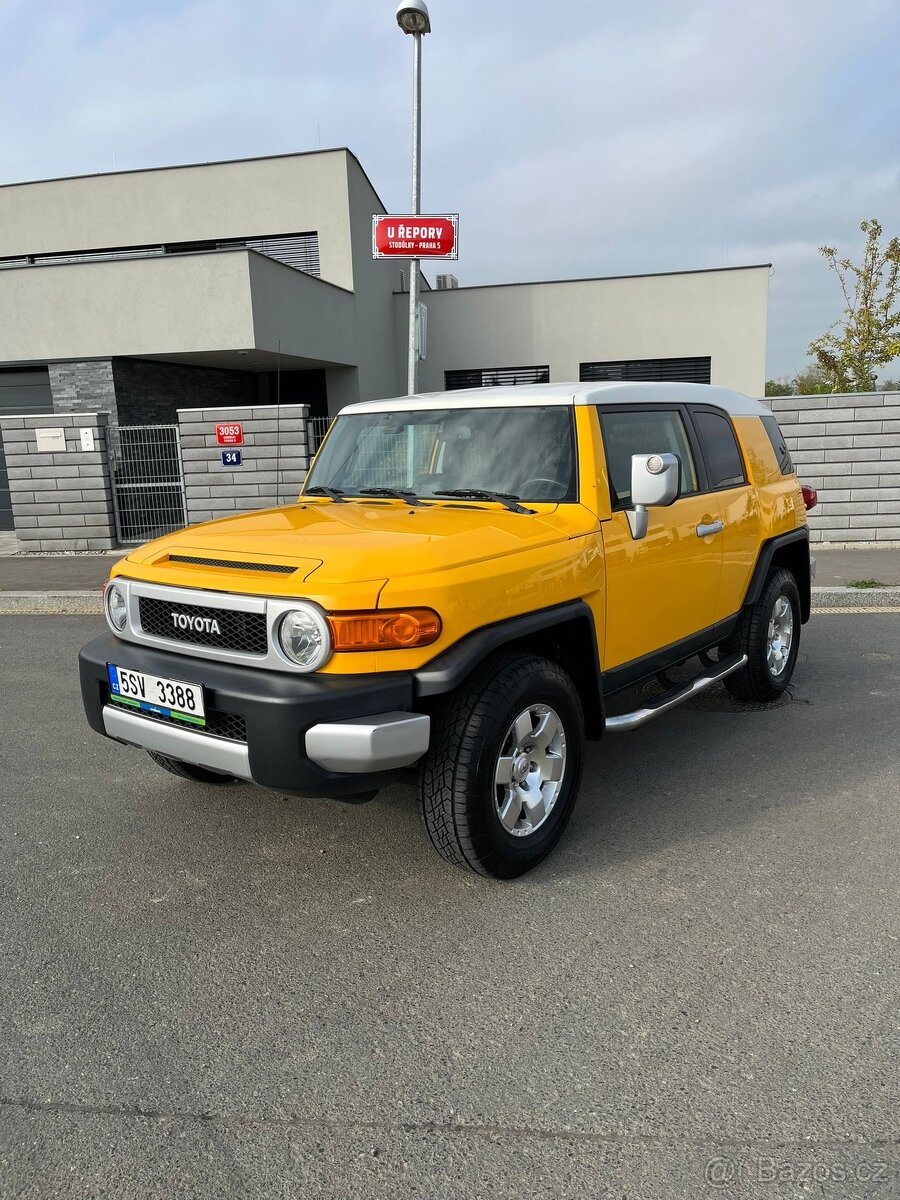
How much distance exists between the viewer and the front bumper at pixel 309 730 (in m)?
2.75

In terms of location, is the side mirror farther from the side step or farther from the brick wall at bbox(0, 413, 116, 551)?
the brick wall at bbox(0, 413, 116, 551)

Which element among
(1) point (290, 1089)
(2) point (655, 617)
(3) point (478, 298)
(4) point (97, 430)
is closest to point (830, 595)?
(2) point (655, 617)

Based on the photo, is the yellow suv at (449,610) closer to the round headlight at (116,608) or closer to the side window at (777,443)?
the round headlight at (116,608)

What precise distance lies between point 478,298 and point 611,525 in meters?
21.2

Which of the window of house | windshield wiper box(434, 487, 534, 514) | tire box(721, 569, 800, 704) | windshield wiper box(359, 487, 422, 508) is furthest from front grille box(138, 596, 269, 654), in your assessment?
the window of house

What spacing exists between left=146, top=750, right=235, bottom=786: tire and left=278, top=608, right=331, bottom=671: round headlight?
4.45 feet

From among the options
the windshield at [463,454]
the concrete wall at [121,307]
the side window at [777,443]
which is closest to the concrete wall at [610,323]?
the concrete wall at [121,307]

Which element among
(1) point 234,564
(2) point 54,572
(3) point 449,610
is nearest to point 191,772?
(1) point 234,564

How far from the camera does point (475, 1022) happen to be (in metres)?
2.50

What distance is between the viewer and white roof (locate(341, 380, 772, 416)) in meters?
3.87

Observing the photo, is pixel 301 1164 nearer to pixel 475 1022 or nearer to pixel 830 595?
pixel 475 1022

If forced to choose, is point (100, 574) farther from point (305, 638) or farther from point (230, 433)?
point (305, 638)

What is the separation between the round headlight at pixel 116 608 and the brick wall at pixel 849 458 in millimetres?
8697

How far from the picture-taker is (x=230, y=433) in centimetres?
1138
